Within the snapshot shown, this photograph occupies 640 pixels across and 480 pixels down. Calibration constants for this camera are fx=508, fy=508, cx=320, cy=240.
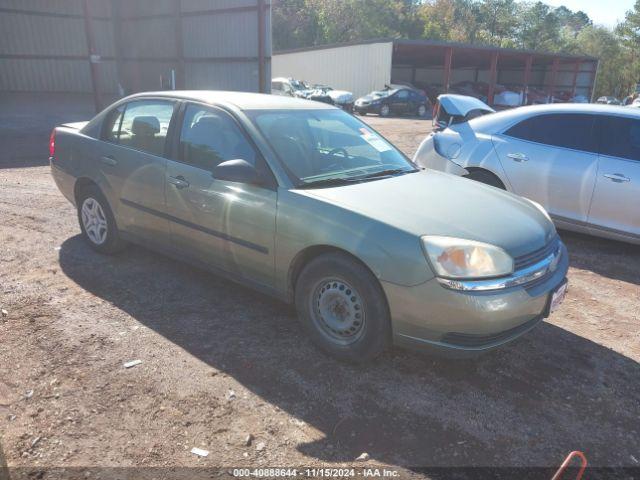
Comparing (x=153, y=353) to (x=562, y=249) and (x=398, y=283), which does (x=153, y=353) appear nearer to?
(x=398, y=283)

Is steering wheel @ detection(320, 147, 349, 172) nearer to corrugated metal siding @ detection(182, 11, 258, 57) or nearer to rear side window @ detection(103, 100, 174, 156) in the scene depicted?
rear side window @ detection(103, 100, 174, 156)

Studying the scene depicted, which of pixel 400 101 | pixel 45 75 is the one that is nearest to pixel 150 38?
pixel 45 75

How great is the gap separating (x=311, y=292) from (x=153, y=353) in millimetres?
1104

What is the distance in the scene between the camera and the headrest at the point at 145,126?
429 cm

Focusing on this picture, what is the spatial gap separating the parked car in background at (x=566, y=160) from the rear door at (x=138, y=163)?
356 centimetres

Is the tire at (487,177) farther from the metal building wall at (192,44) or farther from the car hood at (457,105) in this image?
the metal building wall at (192,44)

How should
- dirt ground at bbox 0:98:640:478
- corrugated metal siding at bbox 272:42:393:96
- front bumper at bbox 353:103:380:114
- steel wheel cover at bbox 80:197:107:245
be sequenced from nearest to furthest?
1. dirt ground at bbox 0:98:640:478
2. steel wheel cover at bbox 80:197:107:245
3. front bumper at bbox 353:103:380:114
4. corrugated metal siding at bbox 272:42:393:96

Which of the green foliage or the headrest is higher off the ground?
the green foliage

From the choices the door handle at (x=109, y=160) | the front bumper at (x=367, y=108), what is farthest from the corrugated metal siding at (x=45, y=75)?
the door handle at (x=109, y=160)

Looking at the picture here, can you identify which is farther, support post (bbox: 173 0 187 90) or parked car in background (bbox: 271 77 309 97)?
parked car in background (bbox: 271 77 309 97)

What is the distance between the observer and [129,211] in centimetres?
446

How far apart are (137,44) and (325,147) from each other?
19.4m

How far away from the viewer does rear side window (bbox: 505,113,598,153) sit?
215 inches

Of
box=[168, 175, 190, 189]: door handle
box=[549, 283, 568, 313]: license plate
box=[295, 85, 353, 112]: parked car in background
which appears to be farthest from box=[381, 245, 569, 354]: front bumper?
box=[295, 85, 353, 112]: parked car in background
